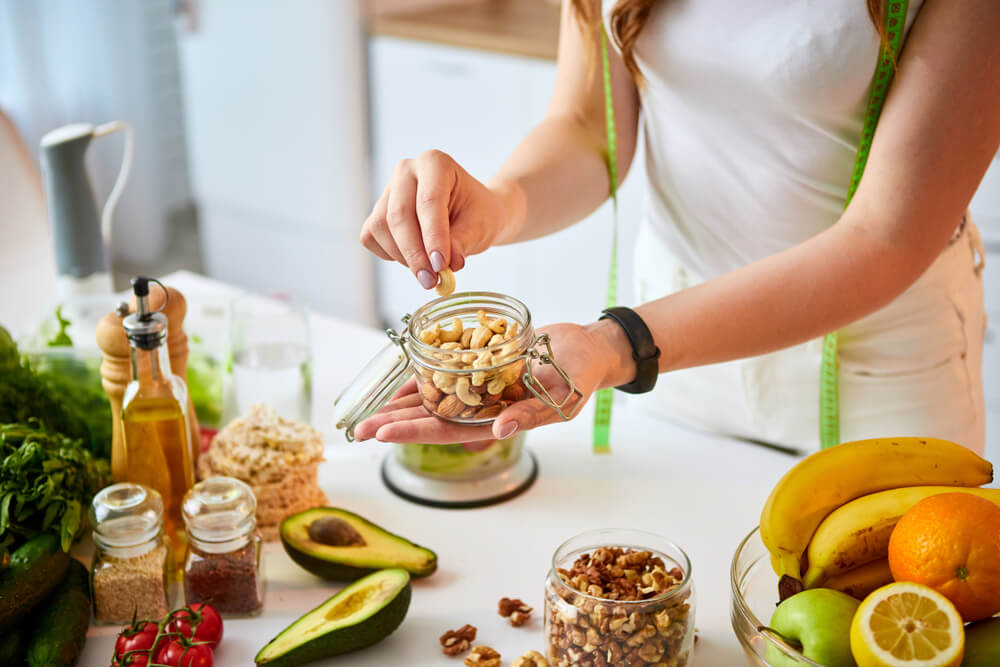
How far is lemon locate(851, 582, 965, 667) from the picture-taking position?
28.6 inches

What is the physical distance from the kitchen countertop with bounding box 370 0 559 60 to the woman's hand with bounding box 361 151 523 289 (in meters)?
1.75

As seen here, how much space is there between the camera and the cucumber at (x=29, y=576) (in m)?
0.91

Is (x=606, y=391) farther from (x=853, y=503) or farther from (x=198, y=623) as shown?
(x=198, y=623)

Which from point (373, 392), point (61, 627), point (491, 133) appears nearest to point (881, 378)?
point (373, 392)

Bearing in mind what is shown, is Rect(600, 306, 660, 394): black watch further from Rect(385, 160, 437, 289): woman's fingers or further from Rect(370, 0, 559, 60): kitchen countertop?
Rect(370, 0, 559, 60): kitchen countertop

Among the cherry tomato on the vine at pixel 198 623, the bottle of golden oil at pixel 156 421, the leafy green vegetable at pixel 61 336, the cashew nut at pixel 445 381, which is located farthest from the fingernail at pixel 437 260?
the leafy green vegetable at pixel 61 336

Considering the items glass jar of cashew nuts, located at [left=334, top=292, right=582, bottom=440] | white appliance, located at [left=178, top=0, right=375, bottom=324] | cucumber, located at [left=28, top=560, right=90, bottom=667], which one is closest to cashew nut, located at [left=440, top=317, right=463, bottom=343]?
glass jar of cashew nuts, located at [left=334, top=292, right=582, bottom=440]

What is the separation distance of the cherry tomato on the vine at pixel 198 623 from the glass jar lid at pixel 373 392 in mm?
212

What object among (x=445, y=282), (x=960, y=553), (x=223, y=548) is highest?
(x=445, y=282)

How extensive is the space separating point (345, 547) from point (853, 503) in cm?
51

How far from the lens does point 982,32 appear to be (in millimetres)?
1000

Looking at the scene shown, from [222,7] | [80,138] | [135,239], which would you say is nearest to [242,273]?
[135,239]

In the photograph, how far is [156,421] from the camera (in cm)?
104

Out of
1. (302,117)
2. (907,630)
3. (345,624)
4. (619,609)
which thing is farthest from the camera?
(302,117)
